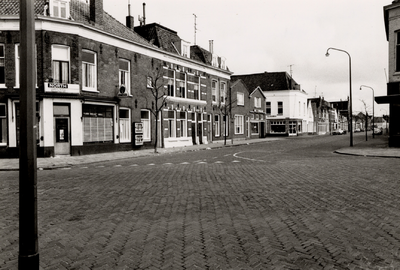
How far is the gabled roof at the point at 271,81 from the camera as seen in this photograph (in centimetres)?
6469

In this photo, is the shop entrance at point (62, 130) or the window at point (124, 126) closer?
the shop entrance at point (62, 130)

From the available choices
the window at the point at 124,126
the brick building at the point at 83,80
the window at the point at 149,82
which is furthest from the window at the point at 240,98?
the window at the point at 124,126

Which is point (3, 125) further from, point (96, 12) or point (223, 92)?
point (223, 92)

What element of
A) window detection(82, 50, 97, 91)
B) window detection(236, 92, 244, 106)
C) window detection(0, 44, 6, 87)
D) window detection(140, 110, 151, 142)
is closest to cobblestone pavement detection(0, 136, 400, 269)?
window detection(0, 44, 6, 87)

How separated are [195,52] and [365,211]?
109 ft

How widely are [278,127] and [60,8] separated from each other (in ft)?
169

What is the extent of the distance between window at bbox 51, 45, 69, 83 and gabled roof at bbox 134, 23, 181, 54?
10.8 m

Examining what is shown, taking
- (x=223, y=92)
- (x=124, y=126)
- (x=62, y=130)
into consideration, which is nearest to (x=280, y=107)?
(x=223, y=92)

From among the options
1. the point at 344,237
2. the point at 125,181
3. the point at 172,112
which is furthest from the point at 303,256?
the point at 172,112

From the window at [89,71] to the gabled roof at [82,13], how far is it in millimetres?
2107

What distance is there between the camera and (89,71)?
74.3 feet

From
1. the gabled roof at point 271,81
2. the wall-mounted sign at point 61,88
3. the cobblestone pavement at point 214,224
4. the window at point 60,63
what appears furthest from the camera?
the gabled roof at point 271,81

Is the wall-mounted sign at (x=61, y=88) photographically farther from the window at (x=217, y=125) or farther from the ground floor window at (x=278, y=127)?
the ground floor window at (x=278, y=127)

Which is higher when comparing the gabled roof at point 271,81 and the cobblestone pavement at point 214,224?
the gabled roof at point 271,81
